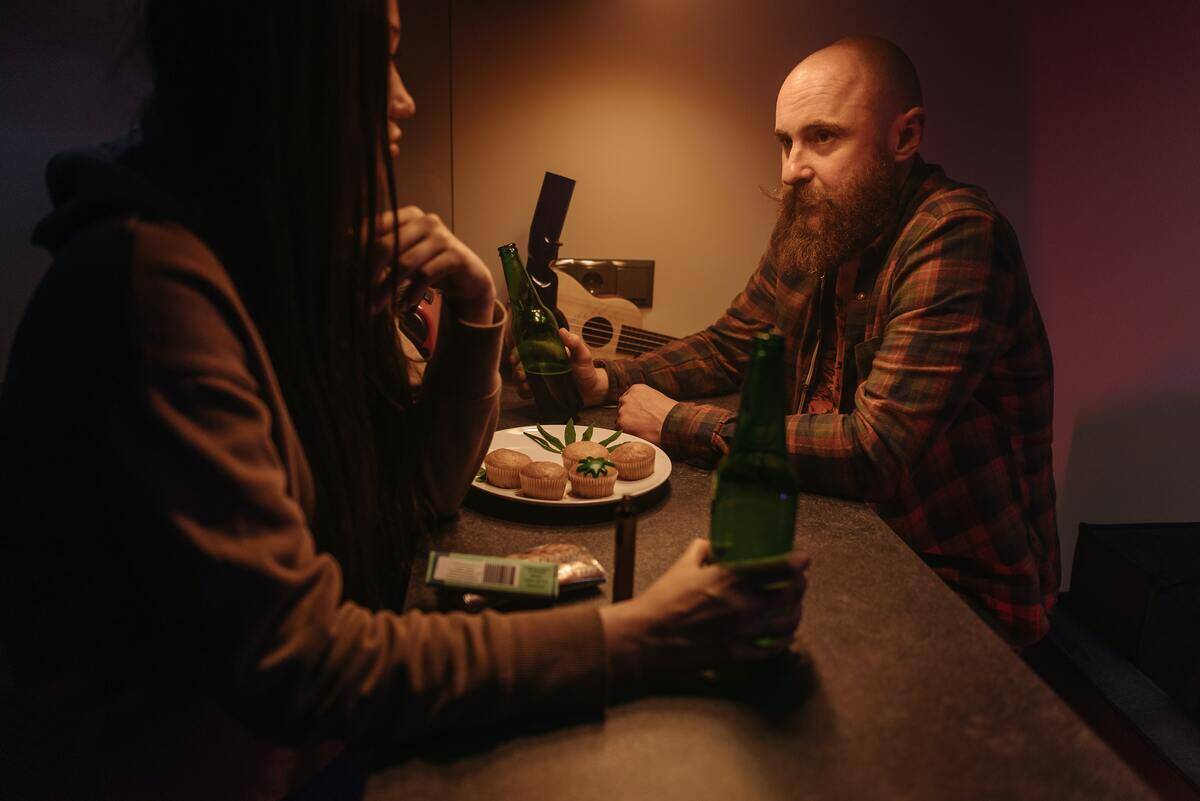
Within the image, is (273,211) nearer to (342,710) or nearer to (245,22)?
(245,22)

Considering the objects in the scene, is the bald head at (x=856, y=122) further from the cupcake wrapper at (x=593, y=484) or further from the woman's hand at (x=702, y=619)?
the woman's hand at (x=702, y=619)


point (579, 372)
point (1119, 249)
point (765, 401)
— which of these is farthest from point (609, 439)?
point (1119, 249)

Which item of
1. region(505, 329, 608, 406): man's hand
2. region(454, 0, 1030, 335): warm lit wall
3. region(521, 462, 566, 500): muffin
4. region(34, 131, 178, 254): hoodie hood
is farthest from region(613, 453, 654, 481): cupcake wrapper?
region(454, 0, 1030, 335): warm lit wall

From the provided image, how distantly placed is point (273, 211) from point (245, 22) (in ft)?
0.49

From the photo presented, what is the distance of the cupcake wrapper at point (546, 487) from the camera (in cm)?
101

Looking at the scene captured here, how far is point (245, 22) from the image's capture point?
2.10 feet

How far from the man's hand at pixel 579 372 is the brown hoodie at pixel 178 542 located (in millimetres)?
838

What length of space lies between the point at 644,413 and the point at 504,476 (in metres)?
0.37

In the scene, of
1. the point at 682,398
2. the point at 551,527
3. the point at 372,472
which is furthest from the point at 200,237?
the point at 682,398

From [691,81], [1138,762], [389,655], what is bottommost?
[1138,762]

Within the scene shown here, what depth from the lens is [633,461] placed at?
43.0 inches

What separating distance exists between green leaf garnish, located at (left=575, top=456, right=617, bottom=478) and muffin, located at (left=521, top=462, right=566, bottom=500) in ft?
0.08

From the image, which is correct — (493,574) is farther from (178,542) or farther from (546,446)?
(546,446)

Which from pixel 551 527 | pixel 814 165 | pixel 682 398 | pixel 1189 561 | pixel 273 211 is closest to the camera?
pixel 273 211
